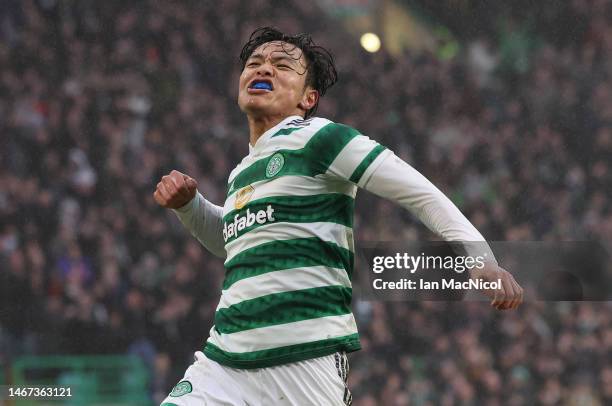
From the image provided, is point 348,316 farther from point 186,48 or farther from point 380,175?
point 186,48

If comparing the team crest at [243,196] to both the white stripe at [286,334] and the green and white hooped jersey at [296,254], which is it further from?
the white stripe at [286,334]

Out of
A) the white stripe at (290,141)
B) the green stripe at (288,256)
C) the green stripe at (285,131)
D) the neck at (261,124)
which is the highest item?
the neck at (261,124)

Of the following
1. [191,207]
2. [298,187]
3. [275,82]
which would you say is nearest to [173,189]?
[191,207]

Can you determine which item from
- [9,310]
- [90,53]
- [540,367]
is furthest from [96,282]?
[540,367]

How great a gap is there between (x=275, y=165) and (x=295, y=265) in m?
0.32

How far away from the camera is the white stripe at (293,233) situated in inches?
122

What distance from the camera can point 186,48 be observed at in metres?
11.0

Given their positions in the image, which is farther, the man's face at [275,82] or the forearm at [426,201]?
the man's face at [275,82]

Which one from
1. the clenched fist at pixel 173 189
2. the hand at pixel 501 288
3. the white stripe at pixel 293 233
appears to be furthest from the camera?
the clenched fist at pixel 173 189

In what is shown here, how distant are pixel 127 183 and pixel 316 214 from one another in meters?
7.11

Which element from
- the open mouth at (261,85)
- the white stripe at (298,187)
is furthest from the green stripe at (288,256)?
the open mouth at (261,85)

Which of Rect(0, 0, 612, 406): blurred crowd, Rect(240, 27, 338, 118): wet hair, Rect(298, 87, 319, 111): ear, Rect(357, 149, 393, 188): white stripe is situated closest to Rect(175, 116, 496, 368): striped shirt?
Rect(357, 149, 393, 188): white stripe

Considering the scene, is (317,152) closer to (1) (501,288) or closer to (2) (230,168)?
(1) (501,288)

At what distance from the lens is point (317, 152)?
10.2 feet
